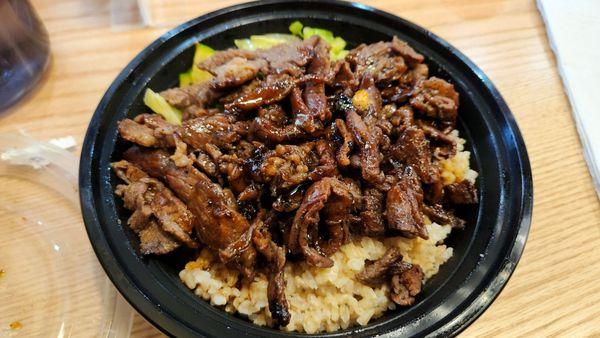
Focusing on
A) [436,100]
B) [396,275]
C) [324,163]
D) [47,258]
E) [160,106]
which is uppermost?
[436,100]

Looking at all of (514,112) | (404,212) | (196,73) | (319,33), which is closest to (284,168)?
(404,212)

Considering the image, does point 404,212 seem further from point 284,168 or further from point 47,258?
point 47,258

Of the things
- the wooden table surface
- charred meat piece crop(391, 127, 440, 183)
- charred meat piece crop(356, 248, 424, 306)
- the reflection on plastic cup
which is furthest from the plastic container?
charred meat piece crop(391, 127, 440, 183)

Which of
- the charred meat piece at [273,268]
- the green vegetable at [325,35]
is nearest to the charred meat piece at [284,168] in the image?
the charred meat piece at [273,268]

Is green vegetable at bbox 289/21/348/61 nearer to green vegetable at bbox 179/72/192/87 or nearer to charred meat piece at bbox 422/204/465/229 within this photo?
green vegetable at bbox 179/72/192/87

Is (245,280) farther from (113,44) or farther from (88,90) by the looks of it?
(113,44)

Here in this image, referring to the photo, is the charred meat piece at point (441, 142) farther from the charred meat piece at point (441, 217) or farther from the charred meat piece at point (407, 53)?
the charred meat piece at point (407, 53)
